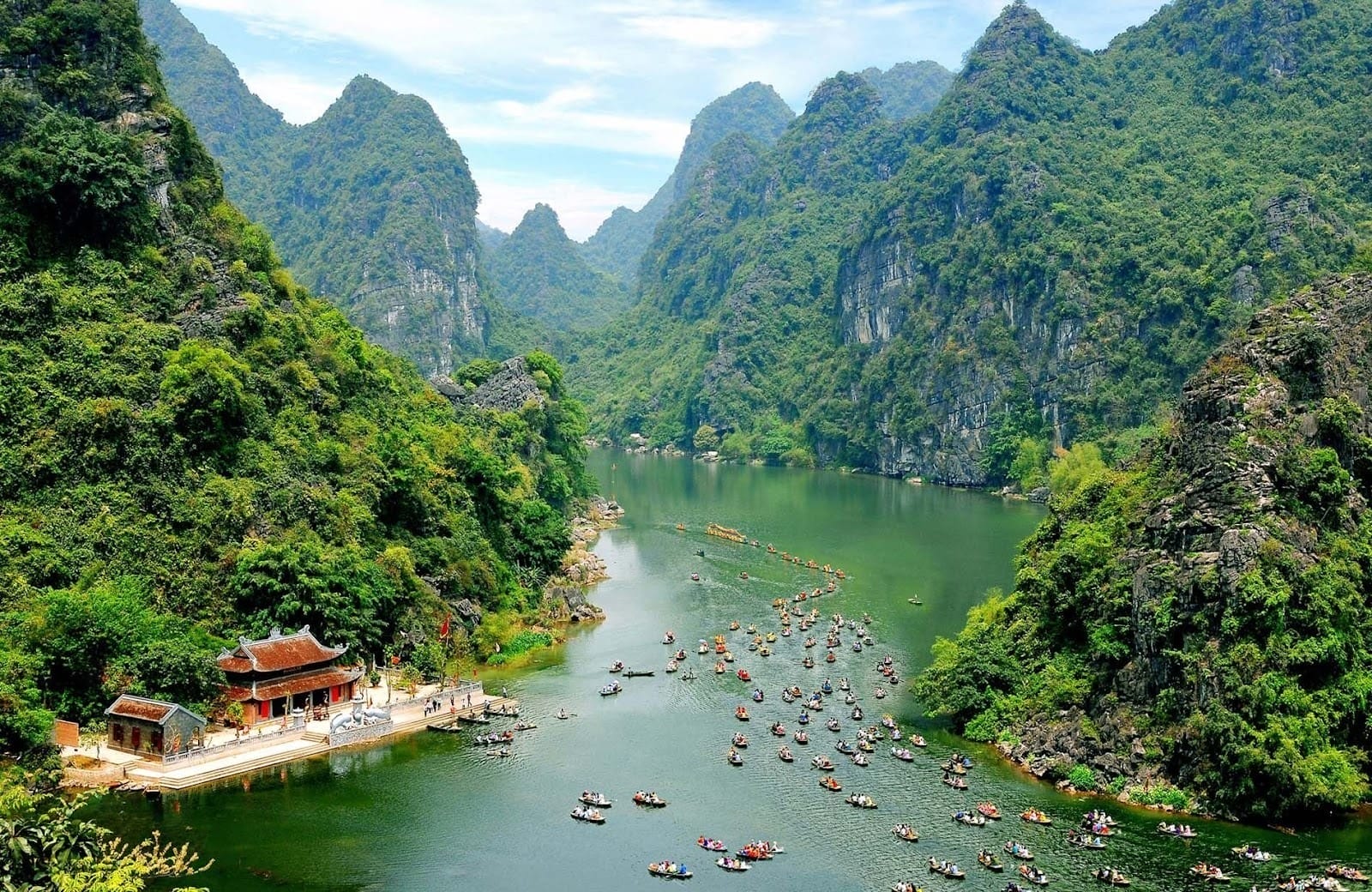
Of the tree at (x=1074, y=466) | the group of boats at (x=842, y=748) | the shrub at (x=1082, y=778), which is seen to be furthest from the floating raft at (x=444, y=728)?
the tree at (x=1074, y=466)

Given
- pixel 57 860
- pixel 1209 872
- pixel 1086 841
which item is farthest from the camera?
pixel 1086 841

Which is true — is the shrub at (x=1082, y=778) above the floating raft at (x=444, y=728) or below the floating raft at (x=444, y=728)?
above

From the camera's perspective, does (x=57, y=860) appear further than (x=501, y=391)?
No

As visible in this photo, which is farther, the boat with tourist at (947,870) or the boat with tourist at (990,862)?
the boat with tourist at (990,862)

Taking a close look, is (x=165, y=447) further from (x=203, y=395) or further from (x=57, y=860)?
(x=57, y=860)

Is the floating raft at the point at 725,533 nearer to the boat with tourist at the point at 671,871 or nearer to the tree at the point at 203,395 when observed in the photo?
the tree at the point at 203,395

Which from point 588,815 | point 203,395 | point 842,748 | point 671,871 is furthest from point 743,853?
point 203,395
